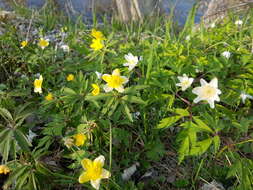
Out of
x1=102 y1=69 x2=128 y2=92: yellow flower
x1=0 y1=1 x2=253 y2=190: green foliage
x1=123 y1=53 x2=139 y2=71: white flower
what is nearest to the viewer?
x1=0 y1=1 x2=253 y2=190: green foliage

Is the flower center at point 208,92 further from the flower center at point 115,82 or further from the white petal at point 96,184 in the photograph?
the white petal at point 96,184

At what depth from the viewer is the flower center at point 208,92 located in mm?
1305

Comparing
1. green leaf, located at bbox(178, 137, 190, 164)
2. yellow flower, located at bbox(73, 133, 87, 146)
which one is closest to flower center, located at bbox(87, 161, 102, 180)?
yellow flower, located at bbox(73, 133, 87, 146)

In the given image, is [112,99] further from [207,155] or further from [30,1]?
[30,1]

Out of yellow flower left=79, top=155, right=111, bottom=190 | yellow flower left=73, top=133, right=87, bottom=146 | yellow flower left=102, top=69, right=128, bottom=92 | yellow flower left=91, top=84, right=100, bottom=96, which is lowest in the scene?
yellow flower left=79, top=155, right=111, bottom=190

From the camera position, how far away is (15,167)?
1.16m

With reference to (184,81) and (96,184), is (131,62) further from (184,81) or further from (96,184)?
(96,184)

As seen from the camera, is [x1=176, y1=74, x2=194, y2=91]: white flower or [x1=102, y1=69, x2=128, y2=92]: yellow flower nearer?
[x1=102, y1=69, x2=128, y2=92]: yellow flower

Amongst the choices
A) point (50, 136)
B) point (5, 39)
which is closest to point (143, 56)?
point (50, 136)

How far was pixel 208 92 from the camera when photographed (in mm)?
1310

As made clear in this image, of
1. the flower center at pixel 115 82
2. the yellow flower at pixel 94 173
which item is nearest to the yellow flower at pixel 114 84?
the flower center at pixel 115 82

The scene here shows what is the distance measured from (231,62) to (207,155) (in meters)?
0.66

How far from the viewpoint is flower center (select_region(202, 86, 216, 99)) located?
130 cm

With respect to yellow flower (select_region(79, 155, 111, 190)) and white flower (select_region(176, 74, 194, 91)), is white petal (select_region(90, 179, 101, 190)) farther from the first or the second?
white flower (select_region(176, 74, 194, 91))
